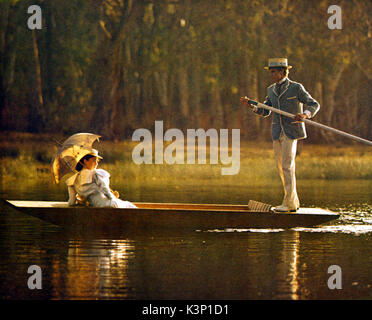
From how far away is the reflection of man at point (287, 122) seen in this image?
44.1ft

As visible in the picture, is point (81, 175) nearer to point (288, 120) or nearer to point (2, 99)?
point (288, 120)

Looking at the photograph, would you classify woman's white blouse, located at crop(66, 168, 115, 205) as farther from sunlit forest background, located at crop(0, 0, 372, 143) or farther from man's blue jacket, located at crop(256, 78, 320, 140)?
sunlit forest background, located at crop(0, 0, 372, 143)

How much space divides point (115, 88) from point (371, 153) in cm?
881

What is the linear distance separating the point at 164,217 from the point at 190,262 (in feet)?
7.95

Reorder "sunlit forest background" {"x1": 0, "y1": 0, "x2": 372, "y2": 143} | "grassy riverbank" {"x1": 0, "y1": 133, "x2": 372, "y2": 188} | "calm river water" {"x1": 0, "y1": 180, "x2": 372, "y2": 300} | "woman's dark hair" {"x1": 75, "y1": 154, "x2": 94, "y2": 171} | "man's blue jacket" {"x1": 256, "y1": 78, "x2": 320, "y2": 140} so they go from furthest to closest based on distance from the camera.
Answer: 1. "sunlit forest background" {"x1": 0, "y1": 0, "x2": 372, "y2": 143}
2. "grassy riverbank" {"x1": 0, "y1": 133, "x2": 372, "y2": 188}
3. "man's blue jacket" {"x1": 256, "y1": 78, "x2": 320, "y2": 140}
4. "woman's dark hair" {"x1": 75, "y1": 154, "x2": 94, "y2": 171}
5. "calm river water" {"x1": 0, "y1": 180, "x2": 372, "y2": 300}

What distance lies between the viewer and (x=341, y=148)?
1276 inches

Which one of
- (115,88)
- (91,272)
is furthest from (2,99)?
(91,272)

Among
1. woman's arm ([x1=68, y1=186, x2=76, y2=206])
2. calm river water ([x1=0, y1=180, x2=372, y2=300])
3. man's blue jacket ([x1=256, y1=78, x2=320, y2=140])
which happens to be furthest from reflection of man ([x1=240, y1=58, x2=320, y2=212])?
woman's arm ([x1=68, y1=186, x2=76, y2=206])

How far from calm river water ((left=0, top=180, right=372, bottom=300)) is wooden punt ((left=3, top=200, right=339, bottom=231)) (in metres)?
0.15

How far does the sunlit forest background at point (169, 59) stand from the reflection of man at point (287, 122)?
1572cm

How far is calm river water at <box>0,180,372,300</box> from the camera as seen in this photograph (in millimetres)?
9398

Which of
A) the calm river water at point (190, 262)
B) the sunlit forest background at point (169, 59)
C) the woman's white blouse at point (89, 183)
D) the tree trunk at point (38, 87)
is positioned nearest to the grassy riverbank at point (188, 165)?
the tree trunk at point (38, 87)

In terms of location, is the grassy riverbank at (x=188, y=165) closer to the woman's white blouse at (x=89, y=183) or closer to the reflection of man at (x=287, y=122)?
the reflection of man at (x=287, y=122)

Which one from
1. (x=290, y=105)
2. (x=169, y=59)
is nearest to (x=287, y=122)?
(x=290, y=105)
